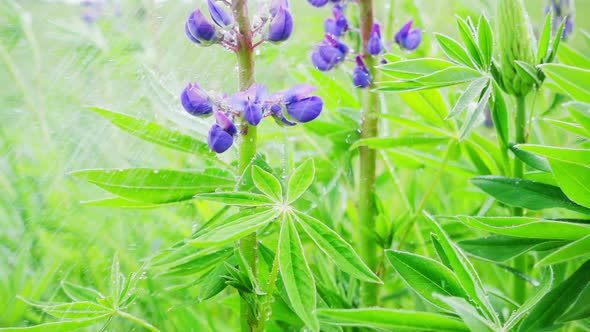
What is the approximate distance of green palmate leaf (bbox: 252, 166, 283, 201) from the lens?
1.65 ft

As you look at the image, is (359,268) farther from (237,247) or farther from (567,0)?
(567,0)

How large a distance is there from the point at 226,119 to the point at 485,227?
0.25 metres

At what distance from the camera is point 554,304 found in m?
0.51

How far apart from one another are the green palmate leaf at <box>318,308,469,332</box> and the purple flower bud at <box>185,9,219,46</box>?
10.3 inches

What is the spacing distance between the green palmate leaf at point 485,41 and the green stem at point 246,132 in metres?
0.25

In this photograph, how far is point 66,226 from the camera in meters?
0.78

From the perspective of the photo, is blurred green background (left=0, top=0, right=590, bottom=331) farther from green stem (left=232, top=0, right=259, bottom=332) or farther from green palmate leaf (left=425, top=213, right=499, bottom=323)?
green palmate leaf (left=425, top=213, right=499, bottom=323)

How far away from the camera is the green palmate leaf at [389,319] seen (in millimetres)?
445

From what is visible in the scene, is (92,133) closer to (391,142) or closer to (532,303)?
(391,142)

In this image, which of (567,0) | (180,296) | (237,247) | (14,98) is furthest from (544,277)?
(14,98)

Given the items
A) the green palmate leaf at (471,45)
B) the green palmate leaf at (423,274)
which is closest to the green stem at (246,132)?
the green palmate leaf at (423,274)

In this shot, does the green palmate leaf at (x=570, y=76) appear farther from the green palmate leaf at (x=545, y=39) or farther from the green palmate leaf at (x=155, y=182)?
the green palmate leaf at (x=155, y=182)

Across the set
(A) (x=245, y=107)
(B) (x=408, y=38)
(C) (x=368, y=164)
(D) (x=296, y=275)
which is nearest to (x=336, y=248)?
(D) (x=296, y=275)

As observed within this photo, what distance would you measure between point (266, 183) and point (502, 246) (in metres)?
0.26
